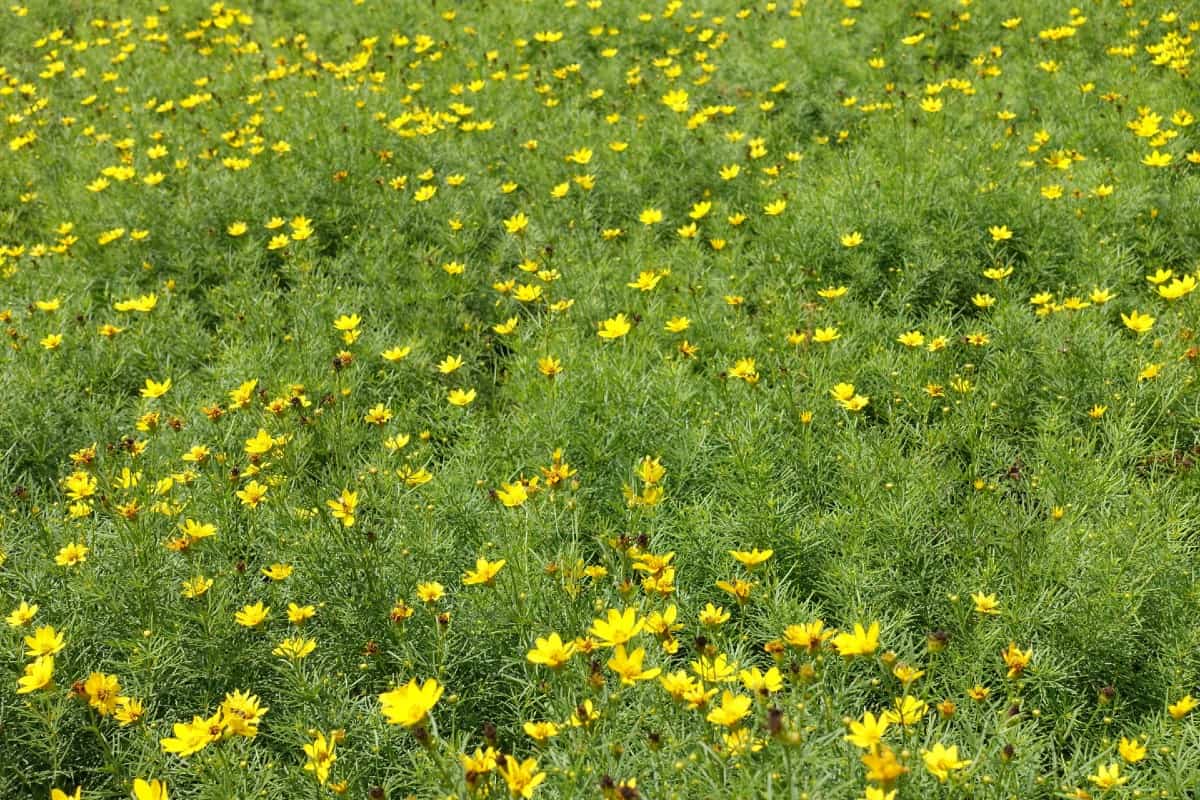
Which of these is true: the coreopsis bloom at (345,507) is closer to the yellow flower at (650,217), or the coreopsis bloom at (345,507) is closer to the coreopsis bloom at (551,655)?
the coreopsis bloom at (551,655)

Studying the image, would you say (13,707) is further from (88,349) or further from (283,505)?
(88,349)

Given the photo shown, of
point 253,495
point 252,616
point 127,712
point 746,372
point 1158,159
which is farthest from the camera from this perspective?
point 1158,159

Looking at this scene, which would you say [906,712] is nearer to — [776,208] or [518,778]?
[518,778]

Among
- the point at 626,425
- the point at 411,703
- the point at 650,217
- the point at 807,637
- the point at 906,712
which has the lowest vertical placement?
the point at 626,425

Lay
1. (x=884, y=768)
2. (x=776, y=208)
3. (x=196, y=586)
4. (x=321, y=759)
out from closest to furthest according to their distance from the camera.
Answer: (x=884, y=768)
(x=321, y=759)
(x=196, y=586)
(x=776, y=208)

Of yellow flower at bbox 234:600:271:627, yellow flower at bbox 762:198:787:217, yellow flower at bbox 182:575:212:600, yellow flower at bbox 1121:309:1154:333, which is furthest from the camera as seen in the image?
yellow flower at bbox 762:198:787:217

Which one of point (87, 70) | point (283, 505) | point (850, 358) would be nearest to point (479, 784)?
point (283, 505)

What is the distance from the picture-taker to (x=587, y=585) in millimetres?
2451

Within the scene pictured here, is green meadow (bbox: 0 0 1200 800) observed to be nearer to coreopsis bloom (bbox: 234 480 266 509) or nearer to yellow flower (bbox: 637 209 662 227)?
coreopsis bloom (bbox: 234 480 266 509)

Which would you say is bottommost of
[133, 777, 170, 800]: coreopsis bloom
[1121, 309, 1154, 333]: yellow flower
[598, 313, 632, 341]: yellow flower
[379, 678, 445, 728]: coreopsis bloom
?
[1121, 309, 1154, 333]: yellow flower

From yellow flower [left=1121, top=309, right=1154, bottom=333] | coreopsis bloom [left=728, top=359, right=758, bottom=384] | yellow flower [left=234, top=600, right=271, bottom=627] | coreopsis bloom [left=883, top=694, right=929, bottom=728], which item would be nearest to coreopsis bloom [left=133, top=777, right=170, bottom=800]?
yellow flower [left=234, top=600, right=271, bottom=627]

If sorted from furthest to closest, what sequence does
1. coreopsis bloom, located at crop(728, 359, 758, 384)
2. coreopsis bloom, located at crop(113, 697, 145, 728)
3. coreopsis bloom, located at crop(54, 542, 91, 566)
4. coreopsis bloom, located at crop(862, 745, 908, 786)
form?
coreopsis bloom, located at crop(728, 359, 758, 384)
coreopsis bloom, located at crop(54, 542, 91, 566)
coreopsis bloom, located at crop(113, 697, 145, 728)
coreopsis bloom, located at crop(862, 745, 908, 786)

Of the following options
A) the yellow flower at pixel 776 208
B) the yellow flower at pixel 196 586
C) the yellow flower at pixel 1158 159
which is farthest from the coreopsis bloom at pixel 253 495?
the yellow flower at pixel 1158 159

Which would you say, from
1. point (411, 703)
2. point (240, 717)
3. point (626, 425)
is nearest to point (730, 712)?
point (411, 703)
